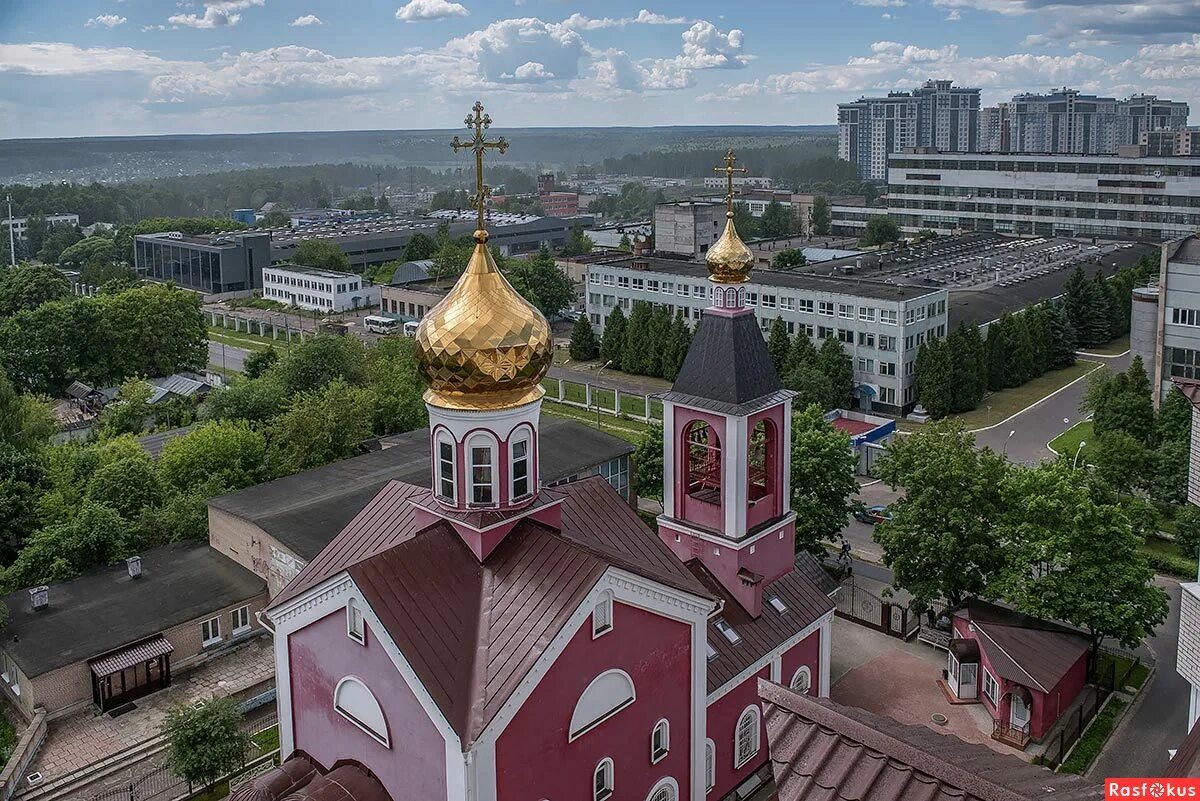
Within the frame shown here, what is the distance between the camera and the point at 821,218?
109438mm

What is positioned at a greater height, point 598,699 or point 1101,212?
point 1101,212

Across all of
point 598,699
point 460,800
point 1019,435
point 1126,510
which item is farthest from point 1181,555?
point 460,800

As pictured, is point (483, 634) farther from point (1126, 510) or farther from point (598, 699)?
point (1126, 510)

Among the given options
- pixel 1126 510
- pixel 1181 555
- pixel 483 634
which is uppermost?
pixel 483 634

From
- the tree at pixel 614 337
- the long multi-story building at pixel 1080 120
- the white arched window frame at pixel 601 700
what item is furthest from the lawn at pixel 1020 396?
the long multi-story building at pixel 1080 120

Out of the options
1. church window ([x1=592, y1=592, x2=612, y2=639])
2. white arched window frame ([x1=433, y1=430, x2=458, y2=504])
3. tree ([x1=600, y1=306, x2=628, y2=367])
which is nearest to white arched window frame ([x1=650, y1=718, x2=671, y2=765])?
church window ([x1=592, y1=592, x2=612, y2=639])

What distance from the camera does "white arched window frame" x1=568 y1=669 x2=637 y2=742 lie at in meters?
12.7

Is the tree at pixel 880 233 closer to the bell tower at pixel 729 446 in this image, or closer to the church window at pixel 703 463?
the church window at pixel 703 463

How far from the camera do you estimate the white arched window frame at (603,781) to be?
13.2 meters

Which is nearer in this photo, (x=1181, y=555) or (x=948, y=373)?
(x=1181, y=555)

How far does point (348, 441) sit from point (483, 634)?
20.7 metres

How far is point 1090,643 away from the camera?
19609mm

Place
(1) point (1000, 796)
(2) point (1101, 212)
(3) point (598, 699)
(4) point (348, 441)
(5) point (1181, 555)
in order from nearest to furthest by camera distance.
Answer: (1) point (1000, 796) → (3) point (598, 699) → (5) point (1181, 555) → (4) point (348, 441) → (2) point (1101, 212)

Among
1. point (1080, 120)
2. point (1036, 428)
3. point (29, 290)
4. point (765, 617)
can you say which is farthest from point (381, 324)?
point (1080, 120)
